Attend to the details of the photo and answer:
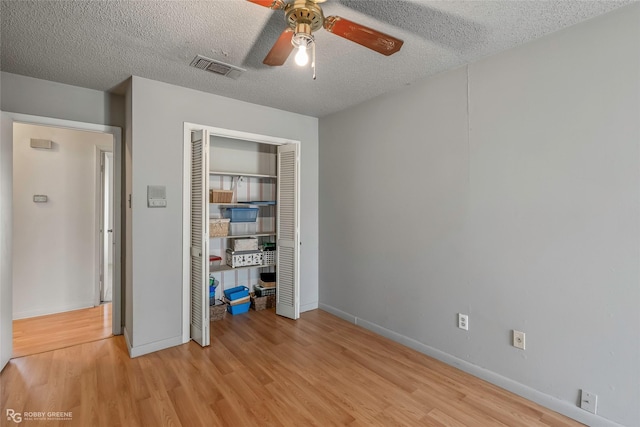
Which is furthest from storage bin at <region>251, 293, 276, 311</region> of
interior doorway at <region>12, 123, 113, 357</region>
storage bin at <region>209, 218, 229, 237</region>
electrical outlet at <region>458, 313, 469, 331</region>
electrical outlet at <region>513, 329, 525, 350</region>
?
electrical outlet at <region>513, 329, 525, 350</region>

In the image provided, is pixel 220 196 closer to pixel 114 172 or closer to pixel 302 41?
pixel 114 172

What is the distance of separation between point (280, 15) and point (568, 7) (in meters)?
1.65

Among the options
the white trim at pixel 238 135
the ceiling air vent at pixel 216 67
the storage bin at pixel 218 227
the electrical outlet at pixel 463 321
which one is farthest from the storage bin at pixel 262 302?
the ceiling air vent at pixel 216 67

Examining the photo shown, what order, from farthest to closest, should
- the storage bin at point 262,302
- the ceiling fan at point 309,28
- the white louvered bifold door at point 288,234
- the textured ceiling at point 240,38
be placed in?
the storage bin at point 262,302, the white louvered bifold door at point 288,234, the textured ceiling at point 240,38, the ceiling fan at point 309,28

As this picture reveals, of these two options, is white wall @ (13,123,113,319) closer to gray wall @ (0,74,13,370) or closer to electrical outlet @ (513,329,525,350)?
gray wall @ (0,74,13,370)

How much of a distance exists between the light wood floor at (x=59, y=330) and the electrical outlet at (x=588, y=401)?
13.0 ft

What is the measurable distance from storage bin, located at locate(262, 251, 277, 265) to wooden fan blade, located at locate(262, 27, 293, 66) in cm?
250

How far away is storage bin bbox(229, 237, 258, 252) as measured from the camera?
359cm

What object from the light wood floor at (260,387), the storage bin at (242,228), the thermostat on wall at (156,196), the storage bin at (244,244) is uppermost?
the thermostat on wall at (156,196)

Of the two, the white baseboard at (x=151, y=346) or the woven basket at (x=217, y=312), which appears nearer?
the white baseboard at (x=151, y=346)

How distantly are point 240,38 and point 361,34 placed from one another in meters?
0.95

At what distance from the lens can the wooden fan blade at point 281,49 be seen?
1517 millimetres

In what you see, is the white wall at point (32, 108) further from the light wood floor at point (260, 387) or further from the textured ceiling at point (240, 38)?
the light wood floor at point (260, 387)

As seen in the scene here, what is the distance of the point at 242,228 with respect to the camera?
12.4ft
